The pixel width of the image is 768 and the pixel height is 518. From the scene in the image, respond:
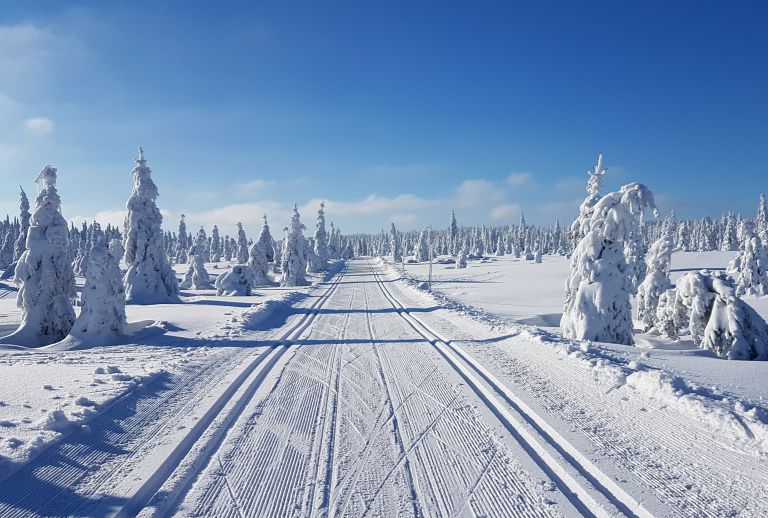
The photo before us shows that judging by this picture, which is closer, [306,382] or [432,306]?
[306,382]

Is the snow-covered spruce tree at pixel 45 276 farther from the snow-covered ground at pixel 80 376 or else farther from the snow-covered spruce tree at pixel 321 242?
the snow-covered spruce tree at pixel 321 242

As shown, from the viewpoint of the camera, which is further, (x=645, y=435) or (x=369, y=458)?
(x=645, y=435)

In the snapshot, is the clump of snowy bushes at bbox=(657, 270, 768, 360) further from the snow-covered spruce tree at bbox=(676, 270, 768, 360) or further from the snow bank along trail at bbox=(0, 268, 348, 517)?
the snow bank along trail at bbox=(0, 268, 348, 517)

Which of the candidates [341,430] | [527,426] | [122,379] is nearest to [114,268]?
[122,379]

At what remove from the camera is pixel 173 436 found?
18.1ft

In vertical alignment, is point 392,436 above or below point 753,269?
below

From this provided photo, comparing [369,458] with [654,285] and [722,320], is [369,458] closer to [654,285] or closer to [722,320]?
[722,320]

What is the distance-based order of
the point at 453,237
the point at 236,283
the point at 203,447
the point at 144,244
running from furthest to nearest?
the point at 453,237 → the point at 236,283 → the point at 144,244 → the point at 203,447

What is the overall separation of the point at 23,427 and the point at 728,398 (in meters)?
10.1

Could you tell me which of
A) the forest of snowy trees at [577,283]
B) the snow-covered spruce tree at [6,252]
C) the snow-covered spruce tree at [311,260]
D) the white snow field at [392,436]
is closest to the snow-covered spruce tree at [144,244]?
the forest of snowy trees at [577,283]

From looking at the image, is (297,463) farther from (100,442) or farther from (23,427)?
(23,427)

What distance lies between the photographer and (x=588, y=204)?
49.5 feet

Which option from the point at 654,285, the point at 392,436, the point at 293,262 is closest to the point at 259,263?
the point at 293,262

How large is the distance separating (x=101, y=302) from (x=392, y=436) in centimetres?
1390
